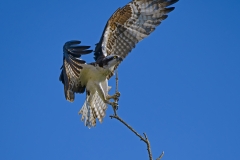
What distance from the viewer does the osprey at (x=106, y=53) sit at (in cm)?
657

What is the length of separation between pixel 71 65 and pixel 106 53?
142 centimetres

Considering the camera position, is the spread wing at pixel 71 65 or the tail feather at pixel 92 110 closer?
the spread wing at pixel 71 65

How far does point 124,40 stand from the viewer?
815 centimetres

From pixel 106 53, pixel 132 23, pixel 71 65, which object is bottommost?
pixel 71 65

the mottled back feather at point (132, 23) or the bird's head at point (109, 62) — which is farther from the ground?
the mottled back feather at point (132, 23)

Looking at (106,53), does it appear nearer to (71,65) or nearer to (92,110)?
(92,110)

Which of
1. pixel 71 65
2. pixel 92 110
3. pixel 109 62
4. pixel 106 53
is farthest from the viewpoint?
pixel 106 53

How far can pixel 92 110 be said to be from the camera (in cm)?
741

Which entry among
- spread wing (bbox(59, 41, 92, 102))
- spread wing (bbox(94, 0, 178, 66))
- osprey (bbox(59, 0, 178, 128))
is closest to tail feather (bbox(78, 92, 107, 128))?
osprey (bbox(59, 0, 178, 128))

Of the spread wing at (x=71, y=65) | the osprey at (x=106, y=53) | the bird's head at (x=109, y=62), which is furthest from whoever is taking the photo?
the bird's head at (x=109, y=62)

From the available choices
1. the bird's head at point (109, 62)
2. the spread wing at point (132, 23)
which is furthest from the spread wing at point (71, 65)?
the spread wing at point (132, 23)

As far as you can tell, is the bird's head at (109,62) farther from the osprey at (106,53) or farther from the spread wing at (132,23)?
the spread wing at (132,23)

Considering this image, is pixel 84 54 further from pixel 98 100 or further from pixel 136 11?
pixel 136 11

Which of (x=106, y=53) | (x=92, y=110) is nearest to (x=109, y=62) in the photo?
(x=106, y=53)
